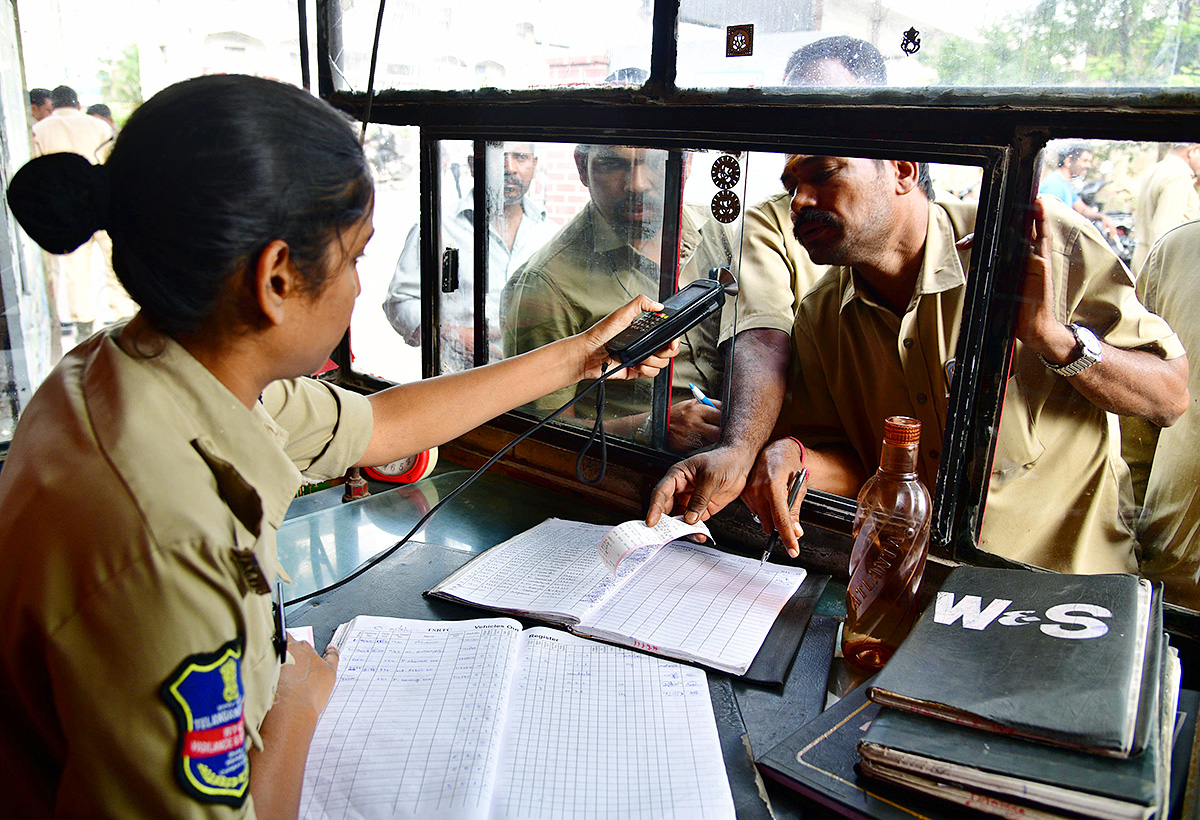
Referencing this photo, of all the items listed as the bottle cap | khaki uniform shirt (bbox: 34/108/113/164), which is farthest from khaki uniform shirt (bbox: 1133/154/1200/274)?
khaki uniform shirt (bbox: 34/108/113/164)

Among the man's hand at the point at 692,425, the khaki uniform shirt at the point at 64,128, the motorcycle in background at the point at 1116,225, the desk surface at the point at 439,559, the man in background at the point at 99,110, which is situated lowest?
the desk surface at the point at 439,559

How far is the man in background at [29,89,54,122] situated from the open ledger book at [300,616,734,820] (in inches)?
81.4

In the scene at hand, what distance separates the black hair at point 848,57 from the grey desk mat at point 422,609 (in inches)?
33.5

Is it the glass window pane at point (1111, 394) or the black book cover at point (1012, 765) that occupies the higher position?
the glass window pane at point (1111, 394)

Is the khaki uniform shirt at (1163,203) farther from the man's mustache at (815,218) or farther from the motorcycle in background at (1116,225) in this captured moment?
the man's mustache at (815,218)

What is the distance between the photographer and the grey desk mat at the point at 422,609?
0.82 metres

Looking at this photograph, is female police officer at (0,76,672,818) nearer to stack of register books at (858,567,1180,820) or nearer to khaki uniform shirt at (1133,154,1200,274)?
stack of register books at (858,567,1180,820)

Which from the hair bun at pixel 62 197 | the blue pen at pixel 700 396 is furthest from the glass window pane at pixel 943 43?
the hair bun at pixel 62 197

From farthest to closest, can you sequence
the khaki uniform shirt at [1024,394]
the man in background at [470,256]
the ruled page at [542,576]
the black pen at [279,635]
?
the man in background at [470,256] → the ruled page at [542,576] → the khaki uniform shirt at [1024,394] → the black pen at [279,635]

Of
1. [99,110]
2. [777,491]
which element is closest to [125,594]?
[777,491]

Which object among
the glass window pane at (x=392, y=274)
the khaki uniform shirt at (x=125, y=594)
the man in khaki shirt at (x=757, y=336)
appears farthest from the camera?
the glass window pane at (x=392, y=274)

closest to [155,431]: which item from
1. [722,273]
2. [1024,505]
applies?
[722,273]

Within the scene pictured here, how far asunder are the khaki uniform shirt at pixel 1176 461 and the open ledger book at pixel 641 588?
0.49 metres

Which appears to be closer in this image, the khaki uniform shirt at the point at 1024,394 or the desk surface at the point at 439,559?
the desk surface at the point at 439,559
